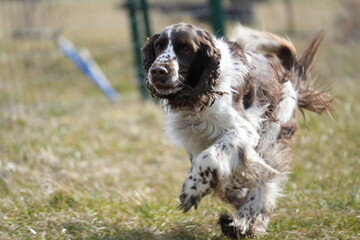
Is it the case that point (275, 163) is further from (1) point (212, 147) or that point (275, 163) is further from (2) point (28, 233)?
(2) point (28, 233)

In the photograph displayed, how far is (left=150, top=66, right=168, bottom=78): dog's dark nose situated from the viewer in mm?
3764

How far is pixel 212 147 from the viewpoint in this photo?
3859 millimetres

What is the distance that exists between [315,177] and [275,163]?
4.42 ft

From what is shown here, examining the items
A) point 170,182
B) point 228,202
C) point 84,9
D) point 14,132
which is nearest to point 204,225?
point 228,202

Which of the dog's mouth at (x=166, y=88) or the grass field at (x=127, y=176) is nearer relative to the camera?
the dog's mouth at (x=166, y=88)

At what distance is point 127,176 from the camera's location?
6133 millimetres

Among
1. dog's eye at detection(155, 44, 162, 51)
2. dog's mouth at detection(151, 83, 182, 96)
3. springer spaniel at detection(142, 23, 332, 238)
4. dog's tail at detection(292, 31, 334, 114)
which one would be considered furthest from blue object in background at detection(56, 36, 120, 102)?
dog's mouth at detection(151, 83, 182, 96)

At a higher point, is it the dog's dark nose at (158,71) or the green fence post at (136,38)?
the dog's dark nose at (158,71)

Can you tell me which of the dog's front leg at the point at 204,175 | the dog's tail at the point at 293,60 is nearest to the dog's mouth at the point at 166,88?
the dog's front leg at the point at 204,175

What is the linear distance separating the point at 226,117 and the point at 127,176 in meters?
2.33

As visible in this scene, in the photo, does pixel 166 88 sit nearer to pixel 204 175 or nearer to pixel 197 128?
pixel 197 128

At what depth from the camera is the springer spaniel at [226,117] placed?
12.5ft

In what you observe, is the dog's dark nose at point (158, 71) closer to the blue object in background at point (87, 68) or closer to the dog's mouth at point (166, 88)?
the dog's mouth at point (166, 88)

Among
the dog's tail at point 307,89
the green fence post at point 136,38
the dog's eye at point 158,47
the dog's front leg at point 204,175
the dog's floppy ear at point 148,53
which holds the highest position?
the dog's eye at point 158,47
